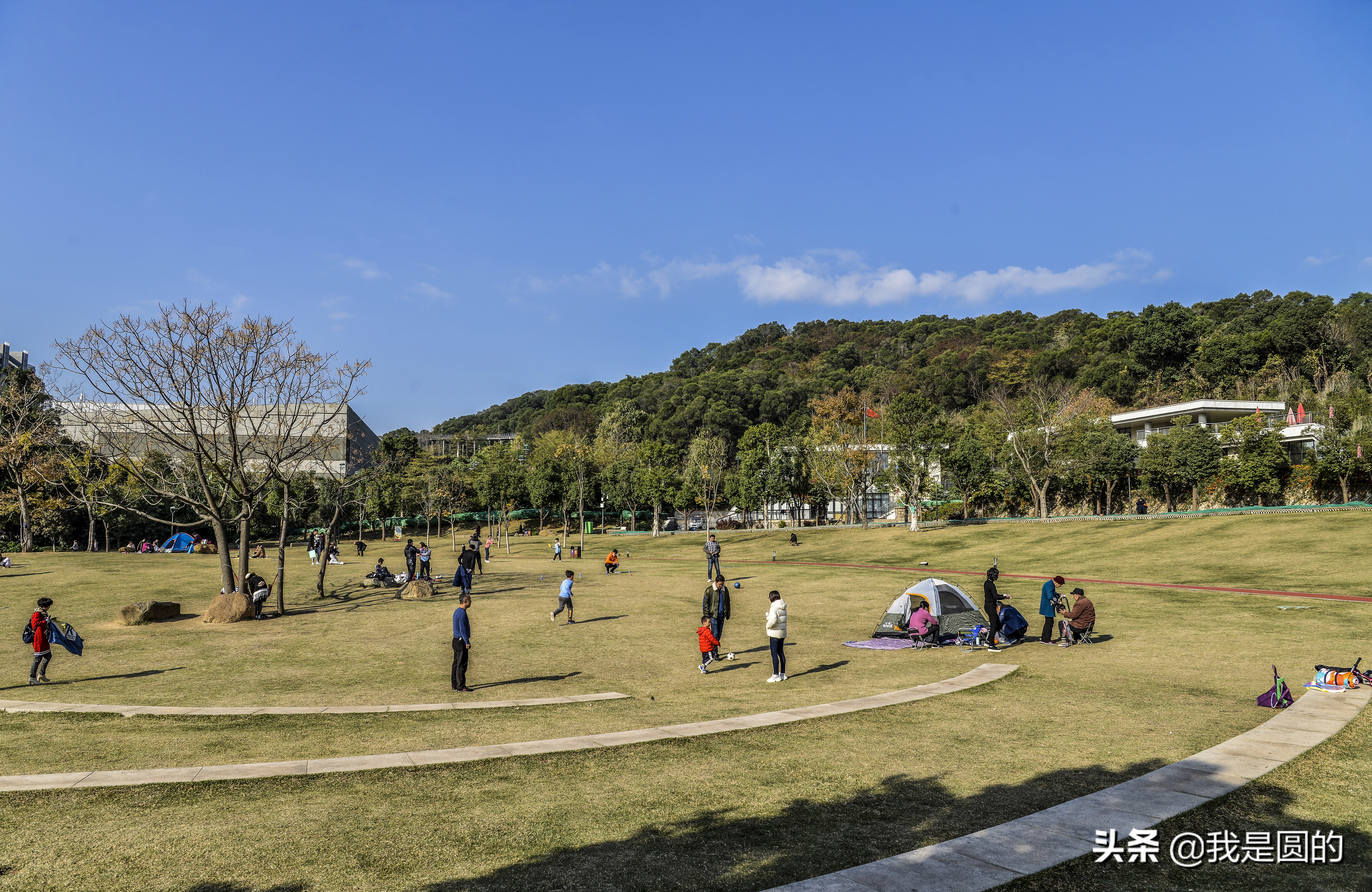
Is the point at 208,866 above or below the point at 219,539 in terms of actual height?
below

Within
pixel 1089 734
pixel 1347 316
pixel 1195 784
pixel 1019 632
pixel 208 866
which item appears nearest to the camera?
pixel 208 866

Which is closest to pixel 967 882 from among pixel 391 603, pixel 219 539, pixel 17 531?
pixel 391 603

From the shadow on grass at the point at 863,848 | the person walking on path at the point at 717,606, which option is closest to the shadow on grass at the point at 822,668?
the person walking on path at the point at 717,606

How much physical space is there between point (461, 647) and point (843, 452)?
5524cm

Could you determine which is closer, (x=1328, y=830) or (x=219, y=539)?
(x=1328, y=830)

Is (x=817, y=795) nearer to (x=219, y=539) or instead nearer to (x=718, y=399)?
(x=219, y=539)

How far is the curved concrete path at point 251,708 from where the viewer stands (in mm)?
12867

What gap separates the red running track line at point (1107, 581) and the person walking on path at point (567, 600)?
64.6 ft

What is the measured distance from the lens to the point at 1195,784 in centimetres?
809

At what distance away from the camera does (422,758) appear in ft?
31.6

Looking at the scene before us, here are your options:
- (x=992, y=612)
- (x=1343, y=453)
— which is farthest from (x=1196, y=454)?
(x=992, y=612)

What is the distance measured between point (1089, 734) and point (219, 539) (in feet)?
92.7

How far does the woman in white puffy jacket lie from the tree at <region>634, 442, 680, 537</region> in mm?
58994

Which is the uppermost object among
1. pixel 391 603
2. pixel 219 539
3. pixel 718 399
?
pixel 718 399
